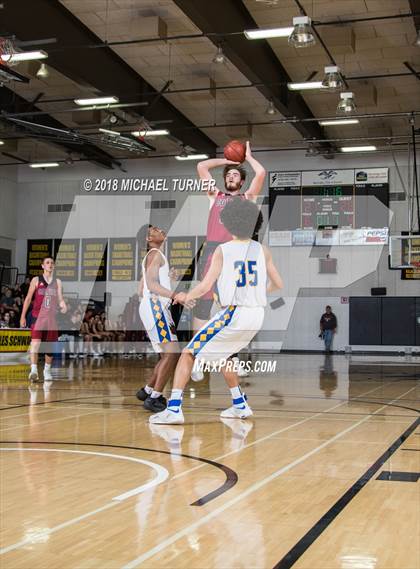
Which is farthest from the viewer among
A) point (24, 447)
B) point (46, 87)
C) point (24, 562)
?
point (46, 87)

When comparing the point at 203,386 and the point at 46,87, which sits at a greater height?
the point at 46,87

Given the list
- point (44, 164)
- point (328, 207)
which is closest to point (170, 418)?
point (328, 207)

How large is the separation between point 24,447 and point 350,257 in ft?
69.7

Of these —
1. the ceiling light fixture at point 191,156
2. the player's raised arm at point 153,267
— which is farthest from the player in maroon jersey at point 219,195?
the ceiling light fixture at point 191,156

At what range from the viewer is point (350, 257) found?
25.2m

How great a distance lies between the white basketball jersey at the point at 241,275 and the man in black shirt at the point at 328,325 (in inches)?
775

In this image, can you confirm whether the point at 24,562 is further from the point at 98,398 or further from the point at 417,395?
the point at 417,395

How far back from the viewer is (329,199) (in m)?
25.0

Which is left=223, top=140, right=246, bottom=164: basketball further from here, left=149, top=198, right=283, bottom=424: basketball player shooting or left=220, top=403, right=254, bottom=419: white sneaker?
left=220, top=403, right=254, bottom=419: white sneaker

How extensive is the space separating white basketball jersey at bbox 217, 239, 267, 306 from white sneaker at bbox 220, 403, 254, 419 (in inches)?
42.6

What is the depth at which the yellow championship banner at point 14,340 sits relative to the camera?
14.5 metres

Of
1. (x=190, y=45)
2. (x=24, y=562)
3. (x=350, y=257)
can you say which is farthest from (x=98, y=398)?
(x=350, y=257)

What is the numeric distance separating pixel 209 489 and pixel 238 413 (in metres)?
2.97

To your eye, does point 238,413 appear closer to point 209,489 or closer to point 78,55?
point 209,489
